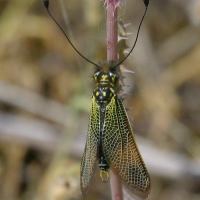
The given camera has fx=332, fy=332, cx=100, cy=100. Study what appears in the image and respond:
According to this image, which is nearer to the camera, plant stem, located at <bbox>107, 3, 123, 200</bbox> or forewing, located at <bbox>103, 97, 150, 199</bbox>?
plant stem, located at <bbox>107, 3, 123, 200</bbox>

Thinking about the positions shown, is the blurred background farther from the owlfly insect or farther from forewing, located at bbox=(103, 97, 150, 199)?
forewing, located at bbox=(103, 97, 150, 199)

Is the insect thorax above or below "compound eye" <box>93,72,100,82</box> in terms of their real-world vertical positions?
below

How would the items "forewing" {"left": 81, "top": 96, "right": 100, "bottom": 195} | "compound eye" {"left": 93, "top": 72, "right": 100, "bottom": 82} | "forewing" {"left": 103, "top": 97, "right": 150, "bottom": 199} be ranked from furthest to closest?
"compound eye" {"left": 93, "top": 72, "right": 100, "bottom": 82} → "forewing" {"left": 81, "top": 96, "right": 100, "bottom": 195} → "forewing" {"left": 103, "top": 97, "right": 150, "bottom": 199}

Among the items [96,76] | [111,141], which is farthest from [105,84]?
[111,141]

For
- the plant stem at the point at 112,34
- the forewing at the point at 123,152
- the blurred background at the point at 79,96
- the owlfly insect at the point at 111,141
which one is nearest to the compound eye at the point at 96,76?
the owlfly insect at the point at 111,141

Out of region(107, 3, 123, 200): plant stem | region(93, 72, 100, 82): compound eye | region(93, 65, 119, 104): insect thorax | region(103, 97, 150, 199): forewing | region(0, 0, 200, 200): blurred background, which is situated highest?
region(0, 0, 200, 200): blurred background

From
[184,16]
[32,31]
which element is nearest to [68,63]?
[32,31]

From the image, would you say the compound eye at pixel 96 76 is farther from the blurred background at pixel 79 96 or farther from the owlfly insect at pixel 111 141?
the blurred background at pixel 79 96

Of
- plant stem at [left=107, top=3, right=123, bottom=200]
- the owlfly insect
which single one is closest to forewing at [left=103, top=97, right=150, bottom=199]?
the owlfly insect

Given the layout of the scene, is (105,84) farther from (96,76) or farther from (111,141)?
(111,141)
